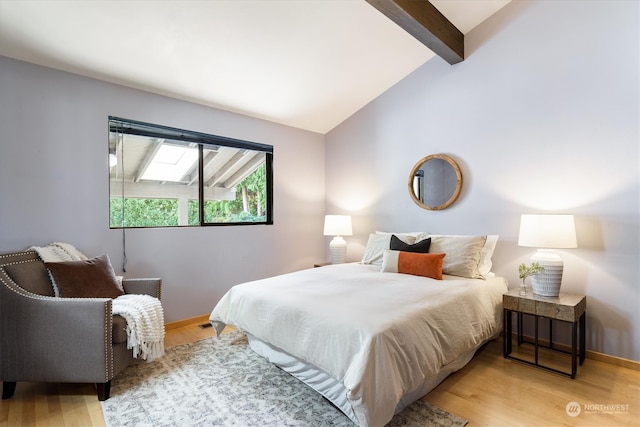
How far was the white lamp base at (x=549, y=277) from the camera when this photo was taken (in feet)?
8.04

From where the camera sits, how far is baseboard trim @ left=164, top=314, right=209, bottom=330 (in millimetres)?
3240

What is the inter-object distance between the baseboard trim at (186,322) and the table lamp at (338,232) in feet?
5.37

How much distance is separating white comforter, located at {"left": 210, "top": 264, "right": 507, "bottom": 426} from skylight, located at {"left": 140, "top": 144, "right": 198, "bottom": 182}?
63.7 inches

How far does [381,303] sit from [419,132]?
7.69 ft

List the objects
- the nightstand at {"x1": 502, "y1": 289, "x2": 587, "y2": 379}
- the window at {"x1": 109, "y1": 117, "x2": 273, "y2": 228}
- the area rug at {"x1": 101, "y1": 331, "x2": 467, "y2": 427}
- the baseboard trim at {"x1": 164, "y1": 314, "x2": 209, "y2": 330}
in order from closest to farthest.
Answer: the area rug at {"x1": 101, "y1": 331, "x2": 467, "y2": 427}, the nightstand at {"x1": 502, "y1": 289, "x2": 587, "y2": 379}, the window at {"x1": 109, "y1": 117, "x2": 273, "y2": 228}, the baseboard trim at {"x1": 164, "y1": 314, "x2": 209, "y2": 330}

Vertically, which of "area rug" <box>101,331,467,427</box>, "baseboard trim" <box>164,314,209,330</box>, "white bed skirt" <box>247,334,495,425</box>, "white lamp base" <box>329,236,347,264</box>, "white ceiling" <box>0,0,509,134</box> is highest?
"white ceiling" <box>0,0,509,134</box>

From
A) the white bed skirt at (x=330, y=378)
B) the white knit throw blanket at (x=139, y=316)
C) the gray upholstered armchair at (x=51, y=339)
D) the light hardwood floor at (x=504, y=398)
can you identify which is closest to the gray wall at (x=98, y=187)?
the white knit throw blanket at (x=139, y=316)

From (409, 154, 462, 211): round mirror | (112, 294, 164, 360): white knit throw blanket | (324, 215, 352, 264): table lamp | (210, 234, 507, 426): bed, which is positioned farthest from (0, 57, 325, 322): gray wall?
(409, 154, 462, 211): round mirror

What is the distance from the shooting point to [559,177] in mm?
2744

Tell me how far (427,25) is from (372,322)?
8.14 ft

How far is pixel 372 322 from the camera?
1.72 metres

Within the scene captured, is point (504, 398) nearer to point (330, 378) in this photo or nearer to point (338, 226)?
point (330, 378)

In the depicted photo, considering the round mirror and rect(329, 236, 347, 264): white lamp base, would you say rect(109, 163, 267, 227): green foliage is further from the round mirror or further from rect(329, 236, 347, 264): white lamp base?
the round mirror

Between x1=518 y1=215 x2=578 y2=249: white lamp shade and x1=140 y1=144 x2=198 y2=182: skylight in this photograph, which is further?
x1=140 y1=144 x2=198 y2=182: skylight
